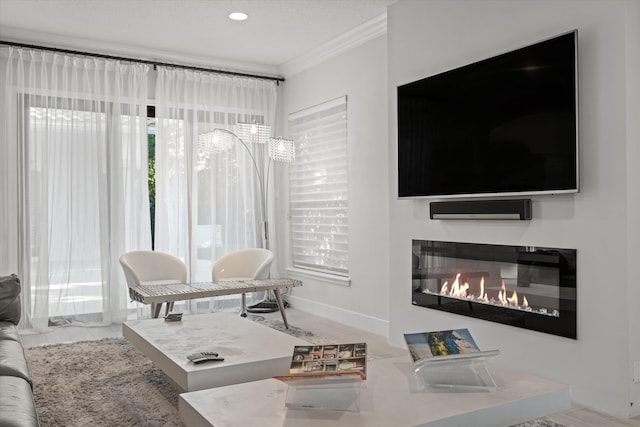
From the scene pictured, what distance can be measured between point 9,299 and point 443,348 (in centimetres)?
251

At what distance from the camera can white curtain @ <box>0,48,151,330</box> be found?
4914mm

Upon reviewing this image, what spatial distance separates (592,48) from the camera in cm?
284

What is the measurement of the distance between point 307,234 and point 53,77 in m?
2.88

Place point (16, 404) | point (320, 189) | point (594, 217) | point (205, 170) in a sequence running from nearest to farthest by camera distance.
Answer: point (16, 404) → point (594, 217) → point (320, 189) → point (205, 170)

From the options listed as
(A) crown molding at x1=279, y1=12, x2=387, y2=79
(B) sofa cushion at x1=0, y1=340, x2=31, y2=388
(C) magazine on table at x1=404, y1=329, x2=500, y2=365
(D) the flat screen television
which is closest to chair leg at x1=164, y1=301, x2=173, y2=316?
(B) sofa cushion at x1=0, y1=340, x2=31, y2=388

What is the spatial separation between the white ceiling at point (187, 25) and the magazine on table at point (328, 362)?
321 cm

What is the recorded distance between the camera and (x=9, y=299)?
3.13m

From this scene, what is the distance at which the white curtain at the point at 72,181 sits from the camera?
4914 mm

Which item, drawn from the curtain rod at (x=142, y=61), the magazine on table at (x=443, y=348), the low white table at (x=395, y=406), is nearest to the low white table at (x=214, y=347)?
the low white table at (x=395, y=406)

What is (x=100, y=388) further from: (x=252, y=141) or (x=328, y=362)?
(x=252, y=141)

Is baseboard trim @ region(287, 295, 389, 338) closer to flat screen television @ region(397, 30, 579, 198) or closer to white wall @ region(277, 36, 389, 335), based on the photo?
white wall @ region(277, 36, 389, 335)

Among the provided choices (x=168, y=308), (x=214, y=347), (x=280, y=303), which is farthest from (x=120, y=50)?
(x=214, y=347)

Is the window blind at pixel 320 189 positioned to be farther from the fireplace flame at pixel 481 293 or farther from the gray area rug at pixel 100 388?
the gray area rug at pixel 100 388

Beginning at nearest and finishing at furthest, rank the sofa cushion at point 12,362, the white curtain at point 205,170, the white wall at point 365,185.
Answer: the sofa cushion at point 12,362 → the white wall at point 365,185 → the white curtain at point 205,170
